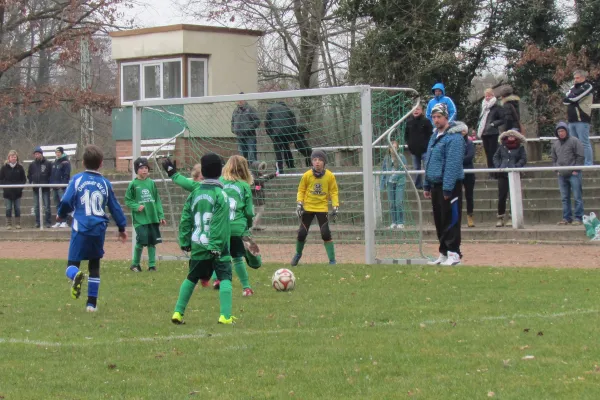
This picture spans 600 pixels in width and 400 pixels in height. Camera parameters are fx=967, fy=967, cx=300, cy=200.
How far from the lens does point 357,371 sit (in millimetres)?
6828

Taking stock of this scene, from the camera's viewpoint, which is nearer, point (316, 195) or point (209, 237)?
point (209, 237)

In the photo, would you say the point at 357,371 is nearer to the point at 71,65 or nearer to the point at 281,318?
the point at 281,318

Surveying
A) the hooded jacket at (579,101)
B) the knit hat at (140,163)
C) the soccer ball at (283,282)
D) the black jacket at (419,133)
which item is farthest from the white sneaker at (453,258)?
the hooded jacket at (579,101)

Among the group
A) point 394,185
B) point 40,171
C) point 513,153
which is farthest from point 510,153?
point 40,171

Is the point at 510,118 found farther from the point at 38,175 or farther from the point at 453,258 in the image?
the point at 38,175

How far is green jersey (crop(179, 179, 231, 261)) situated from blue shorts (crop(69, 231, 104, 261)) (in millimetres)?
1632

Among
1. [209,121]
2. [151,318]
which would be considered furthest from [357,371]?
[209,121]

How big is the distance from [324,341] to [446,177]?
18.2 ft

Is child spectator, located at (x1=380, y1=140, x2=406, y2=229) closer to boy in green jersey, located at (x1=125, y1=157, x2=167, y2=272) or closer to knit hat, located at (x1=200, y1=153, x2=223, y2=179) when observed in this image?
boy in green jersey, located at (x1=125, y1=157, x2=167, y2=272)

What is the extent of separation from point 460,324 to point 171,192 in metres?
10.5

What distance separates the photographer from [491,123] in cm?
1980

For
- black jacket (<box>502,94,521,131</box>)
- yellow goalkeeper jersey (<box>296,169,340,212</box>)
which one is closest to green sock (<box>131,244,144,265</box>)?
yellow goalkeeper jersey (<box>296,169,340,212</box>)

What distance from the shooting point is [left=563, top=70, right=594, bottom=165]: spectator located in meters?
19.3

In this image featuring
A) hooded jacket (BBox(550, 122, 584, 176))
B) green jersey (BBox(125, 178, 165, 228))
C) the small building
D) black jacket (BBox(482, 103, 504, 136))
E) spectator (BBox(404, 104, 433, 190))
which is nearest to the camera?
green jersey (BBox(125, 178, 165, 228))
